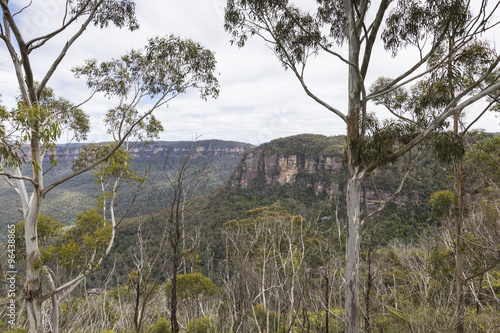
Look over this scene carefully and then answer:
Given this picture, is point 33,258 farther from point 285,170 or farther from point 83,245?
point 285,170

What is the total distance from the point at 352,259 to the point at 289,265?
3610mm

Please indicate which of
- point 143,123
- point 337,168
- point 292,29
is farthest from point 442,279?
point 337,168

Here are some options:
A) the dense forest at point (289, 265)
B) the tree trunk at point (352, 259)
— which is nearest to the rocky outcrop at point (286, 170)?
the dense forest at point (289, 265)

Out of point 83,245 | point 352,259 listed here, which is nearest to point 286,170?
point 83,245

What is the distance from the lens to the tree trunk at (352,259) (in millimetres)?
3307

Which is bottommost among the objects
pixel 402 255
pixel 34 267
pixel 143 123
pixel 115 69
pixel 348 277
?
pixel 402 255

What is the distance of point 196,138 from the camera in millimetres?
4004

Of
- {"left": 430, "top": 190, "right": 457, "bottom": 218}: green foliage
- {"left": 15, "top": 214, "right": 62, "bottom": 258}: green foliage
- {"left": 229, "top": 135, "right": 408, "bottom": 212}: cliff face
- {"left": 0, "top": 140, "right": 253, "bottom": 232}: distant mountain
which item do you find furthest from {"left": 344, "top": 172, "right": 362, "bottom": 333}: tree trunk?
{"left": 229, "top": 135, "right": 408, "bottom": 212}: cliff face

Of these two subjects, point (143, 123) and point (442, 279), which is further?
point (442, 279)

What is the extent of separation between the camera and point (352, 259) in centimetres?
343

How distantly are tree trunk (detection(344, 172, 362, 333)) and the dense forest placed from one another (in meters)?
0.54

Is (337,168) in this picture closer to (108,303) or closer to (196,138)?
(108,303)

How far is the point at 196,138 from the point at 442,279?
957 cm

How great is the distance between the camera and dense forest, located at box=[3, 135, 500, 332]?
4.61 meters
